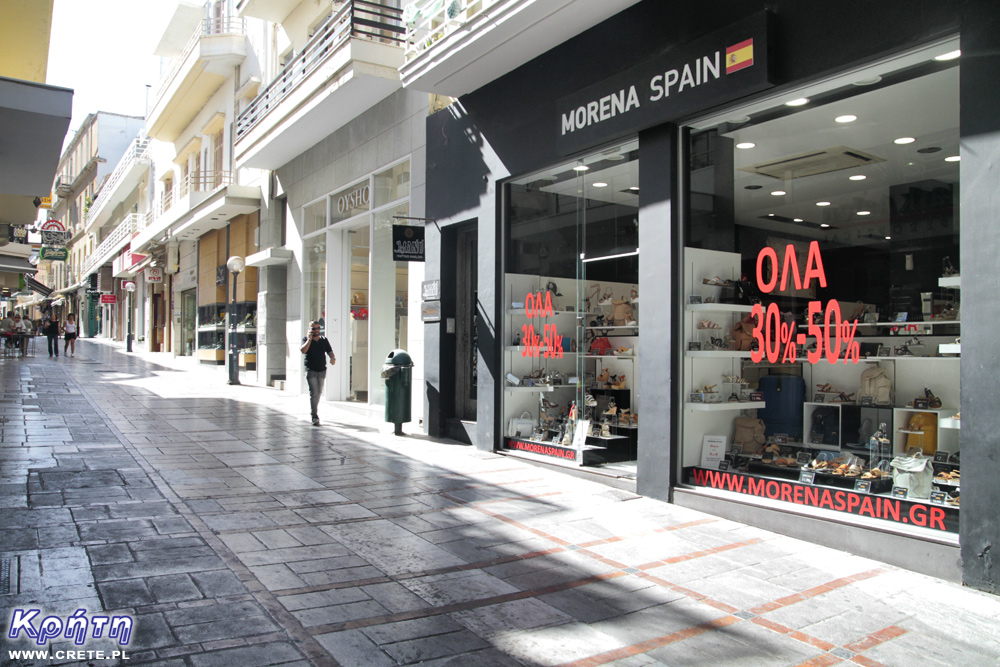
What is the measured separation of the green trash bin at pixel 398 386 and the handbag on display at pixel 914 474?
22.0ft

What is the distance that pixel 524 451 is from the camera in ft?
30.0

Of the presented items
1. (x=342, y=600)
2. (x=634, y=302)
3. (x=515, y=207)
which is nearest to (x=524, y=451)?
(x=634, y=302)

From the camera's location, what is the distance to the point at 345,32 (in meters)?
11.6

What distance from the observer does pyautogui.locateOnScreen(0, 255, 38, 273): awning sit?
1605cm

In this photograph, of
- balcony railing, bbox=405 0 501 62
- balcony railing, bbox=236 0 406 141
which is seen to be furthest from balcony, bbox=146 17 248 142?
balcony railing, bbox=405 0 501 62

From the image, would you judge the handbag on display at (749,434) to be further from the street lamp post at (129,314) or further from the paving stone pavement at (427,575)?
the street lamp post at (129,314)

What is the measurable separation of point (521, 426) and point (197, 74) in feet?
57.7

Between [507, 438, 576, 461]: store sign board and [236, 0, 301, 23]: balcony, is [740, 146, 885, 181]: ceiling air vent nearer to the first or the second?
[507, 438, 576, 461]: store sign board

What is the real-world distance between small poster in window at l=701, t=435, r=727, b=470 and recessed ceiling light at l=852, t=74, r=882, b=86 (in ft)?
10.8

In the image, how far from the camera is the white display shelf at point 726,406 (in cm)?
691

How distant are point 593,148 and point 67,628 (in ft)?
20.5

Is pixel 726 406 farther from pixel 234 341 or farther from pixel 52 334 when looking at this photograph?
pixel 52 334

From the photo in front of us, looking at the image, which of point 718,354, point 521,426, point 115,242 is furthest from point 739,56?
point 115,242

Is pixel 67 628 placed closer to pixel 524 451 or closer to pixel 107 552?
pixel 107 552
